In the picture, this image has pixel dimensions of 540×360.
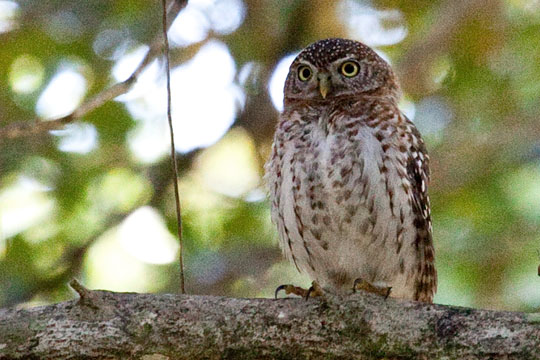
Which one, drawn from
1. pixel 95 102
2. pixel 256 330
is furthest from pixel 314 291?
pixel 95 102

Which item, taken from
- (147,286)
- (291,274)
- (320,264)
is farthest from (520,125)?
(147,286)

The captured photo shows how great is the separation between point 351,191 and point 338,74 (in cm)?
98

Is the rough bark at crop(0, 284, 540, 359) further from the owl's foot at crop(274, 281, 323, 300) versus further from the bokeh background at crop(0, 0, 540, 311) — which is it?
the bokeh background at crop(0, 0, 540, 311)

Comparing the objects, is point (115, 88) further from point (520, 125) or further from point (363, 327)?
point (520, 125)

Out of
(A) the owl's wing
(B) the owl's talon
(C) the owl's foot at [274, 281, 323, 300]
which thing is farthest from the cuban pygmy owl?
(B) the owl's talon

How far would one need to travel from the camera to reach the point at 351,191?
479 cm

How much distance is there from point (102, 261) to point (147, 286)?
0.45m

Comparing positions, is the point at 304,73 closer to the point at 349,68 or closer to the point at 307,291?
the point at 349,68

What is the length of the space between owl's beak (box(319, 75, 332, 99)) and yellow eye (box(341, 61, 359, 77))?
0.42 feet

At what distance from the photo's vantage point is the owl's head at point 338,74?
5.44 metres

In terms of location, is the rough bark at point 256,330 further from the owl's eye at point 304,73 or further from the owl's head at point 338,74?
the owl's eye at point 304,73

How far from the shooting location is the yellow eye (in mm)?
5512

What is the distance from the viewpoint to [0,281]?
6.12 meters

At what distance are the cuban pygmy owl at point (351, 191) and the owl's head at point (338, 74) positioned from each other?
1cm
